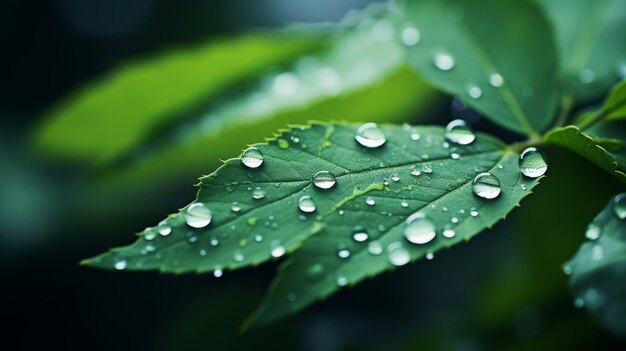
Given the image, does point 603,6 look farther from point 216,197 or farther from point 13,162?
point 13,162

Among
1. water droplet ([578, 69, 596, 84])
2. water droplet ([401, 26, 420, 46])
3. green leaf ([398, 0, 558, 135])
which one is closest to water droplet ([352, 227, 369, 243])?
green leaf ([398, 0, 558, 135])

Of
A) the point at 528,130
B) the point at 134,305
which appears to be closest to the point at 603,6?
the point at 528,130

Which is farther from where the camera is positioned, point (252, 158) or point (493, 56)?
point (493, 56)

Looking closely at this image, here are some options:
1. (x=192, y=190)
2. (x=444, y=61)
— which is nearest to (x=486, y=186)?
(x=444, y=61)

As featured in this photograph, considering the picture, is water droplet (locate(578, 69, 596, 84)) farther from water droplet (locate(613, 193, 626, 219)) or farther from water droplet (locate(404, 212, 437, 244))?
water droplet (locate(404, 212, 437, 244))

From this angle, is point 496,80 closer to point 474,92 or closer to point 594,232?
point 474,92

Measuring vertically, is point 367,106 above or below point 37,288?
above

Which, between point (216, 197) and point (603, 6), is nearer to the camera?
point (216, 197)
